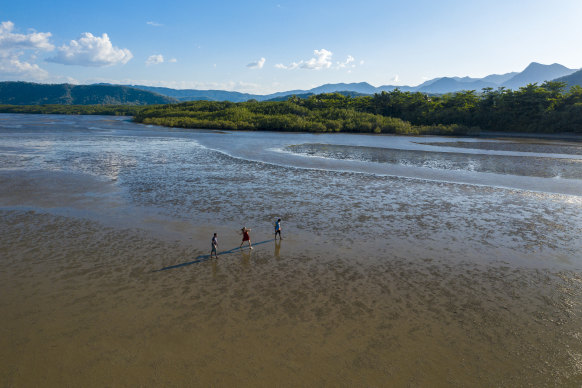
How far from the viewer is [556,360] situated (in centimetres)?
838

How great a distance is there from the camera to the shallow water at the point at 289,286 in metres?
8.06

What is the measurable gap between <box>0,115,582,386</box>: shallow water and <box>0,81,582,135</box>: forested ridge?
193 feet

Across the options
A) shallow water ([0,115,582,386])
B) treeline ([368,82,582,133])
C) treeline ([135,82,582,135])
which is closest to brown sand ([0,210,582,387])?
shallow water ([0,115,582,386])

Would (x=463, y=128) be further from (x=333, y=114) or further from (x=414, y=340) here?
(x=414, y=340)

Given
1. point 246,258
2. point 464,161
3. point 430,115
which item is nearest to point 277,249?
point 246,258

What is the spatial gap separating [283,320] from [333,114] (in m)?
84.1

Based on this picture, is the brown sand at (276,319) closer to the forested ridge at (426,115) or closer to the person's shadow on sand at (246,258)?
the person's shadow on sand at (246,258)

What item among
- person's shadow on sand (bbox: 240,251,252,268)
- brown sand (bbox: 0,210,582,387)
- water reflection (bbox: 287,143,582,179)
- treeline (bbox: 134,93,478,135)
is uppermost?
treeline (bbox: 134,93,478,135)

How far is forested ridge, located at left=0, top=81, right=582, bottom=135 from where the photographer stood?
77.8 m

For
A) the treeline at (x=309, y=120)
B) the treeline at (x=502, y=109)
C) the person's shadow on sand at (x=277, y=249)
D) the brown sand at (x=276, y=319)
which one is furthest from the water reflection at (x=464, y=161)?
the treeline at (x=502, y=109)

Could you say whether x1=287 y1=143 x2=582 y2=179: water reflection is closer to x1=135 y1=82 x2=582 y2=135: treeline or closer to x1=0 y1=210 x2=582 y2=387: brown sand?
x1=0 y1=210 x2=582 y2=387: brown sand

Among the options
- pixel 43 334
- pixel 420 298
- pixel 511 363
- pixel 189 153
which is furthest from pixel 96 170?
pixel 511 363

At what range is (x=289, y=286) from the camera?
1168 cm

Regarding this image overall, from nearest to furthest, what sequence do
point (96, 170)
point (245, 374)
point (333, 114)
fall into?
1. point (245, 374)
2. point (96, 170)
3. point (333, 114)
